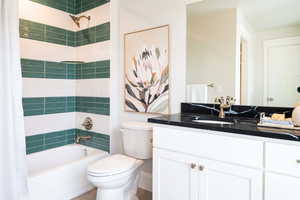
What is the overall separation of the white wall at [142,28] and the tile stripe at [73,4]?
347 mm

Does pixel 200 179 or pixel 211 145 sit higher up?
pixel 211 145

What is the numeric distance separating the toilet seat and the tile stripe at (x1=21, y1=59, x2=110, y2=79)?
105 centimetres

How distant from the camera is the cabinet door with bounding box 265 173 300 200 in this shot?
99 centimetres

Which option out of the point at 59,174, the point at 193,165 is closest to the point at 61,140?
Result: the point at 59,174

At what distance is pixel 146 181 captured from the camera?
219 cm

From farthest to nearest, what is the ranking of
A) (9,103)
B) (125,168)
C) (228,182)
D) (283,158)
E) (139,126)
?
1. (139,126)
2. (125,168)
3. (9,103)
4. (228,182)
5. (283,158)

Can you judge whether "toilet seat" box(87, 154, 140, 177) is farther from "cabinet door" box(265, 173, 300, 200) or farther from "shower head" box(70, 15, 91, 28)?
"shower head" box(70, 15, 91, 28)

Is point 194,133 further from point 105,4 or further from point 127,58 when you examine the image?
point 105,4

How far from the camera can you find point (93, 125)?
2553 millimetres

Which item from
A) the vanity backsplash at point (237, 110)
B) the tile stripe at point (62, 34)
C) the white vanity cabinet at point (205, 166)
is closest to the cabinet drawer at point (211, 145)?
the white vanity cabinet at point (205, 166)

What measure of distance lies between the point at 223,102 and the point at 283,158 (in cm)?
75

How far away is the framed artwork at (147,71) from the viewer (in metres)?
1.98

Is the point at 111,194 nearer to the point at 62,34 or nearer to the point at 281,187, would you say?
the point at 281,187

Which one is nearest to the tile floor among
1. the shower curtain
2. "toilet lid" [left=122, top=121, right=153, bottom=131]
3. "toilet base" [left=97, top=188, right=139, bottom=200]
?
"toilet base" [left=97, top=188, right=139, bottom=200]
